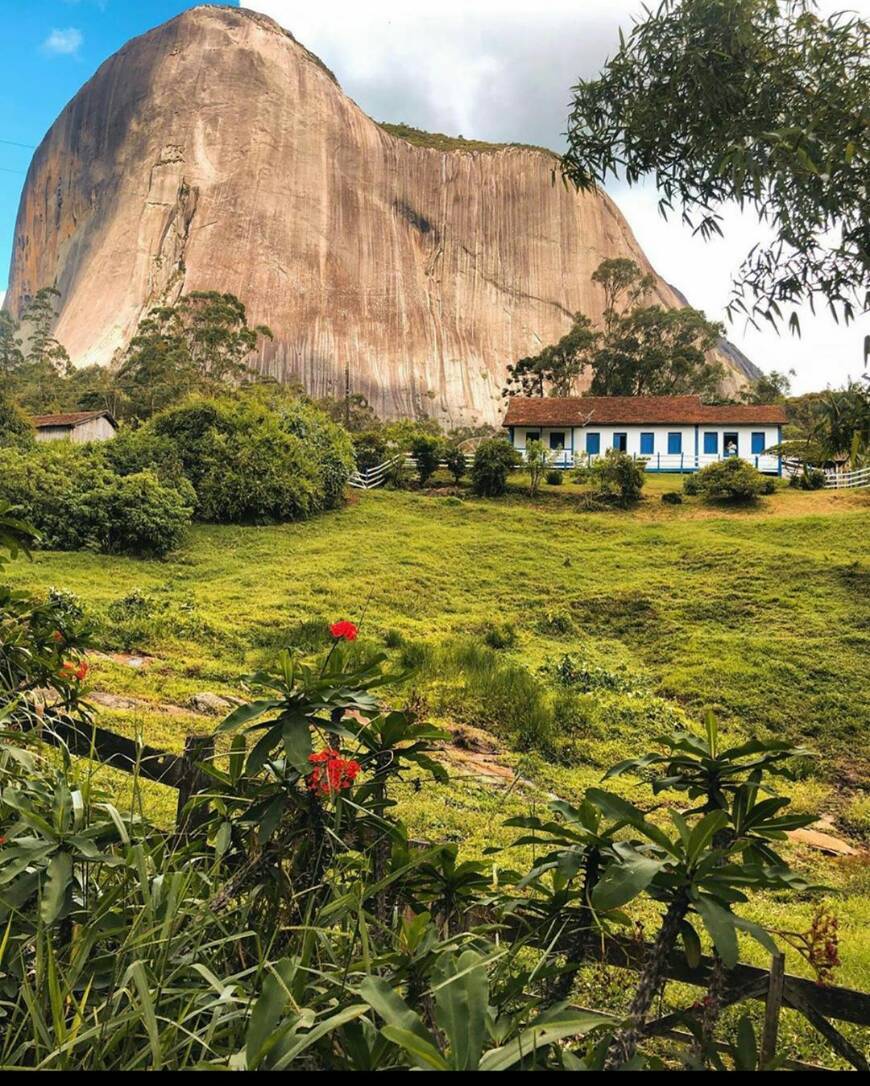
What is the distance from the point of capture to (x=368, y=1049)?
98cm

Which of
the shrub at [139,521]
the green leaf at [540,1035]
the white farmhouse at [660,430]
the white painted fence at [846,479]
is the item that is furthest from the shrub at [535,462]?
the green leaf at [540,1035]

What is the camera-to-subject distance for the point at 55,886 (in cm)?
120

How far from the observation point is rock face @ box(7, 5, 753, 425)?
53938 mm

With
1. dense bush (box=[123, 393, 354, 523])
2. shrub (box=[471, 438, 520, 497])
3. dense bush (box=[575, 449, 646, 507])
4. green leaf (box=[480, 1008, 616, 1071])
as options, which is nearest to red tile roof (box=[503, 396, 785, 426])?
shrub (box=[471, 438, 520, 497])

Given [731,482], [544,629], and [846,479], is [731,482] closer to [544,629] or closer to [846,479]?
[846,479]

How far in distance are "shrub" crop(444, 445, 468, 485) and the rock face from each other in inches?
1301

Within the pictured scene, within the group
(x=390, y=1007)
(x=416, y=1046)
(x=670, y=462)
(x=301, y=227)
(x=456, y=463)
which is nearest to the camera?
(x=416, y=1046)

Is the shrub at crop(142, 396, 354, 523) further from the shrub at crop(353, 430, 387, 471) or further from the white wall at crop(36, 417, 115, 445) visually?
the white wall at crop(36, 417, 115, 445)

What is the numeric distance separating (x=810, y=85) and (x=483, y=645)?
6.83 metres

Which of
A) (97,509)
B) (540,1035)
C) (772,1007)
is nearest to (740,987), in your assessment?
(772,1007)

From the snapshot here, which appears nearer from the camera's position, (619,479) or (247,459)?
(247,459)

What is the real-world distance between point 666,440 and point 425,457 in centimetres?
962

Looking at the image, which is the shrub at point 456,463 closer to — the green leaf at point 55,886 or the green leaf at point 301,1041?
the green leaf at point 55,886

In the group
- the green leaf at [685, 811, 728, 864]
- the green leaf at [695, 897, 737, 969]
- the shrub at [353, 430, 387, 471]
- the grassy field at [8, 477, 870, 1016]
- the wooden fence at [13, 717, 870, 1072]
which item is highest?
the shrub at [353, 430, 387, 471]
